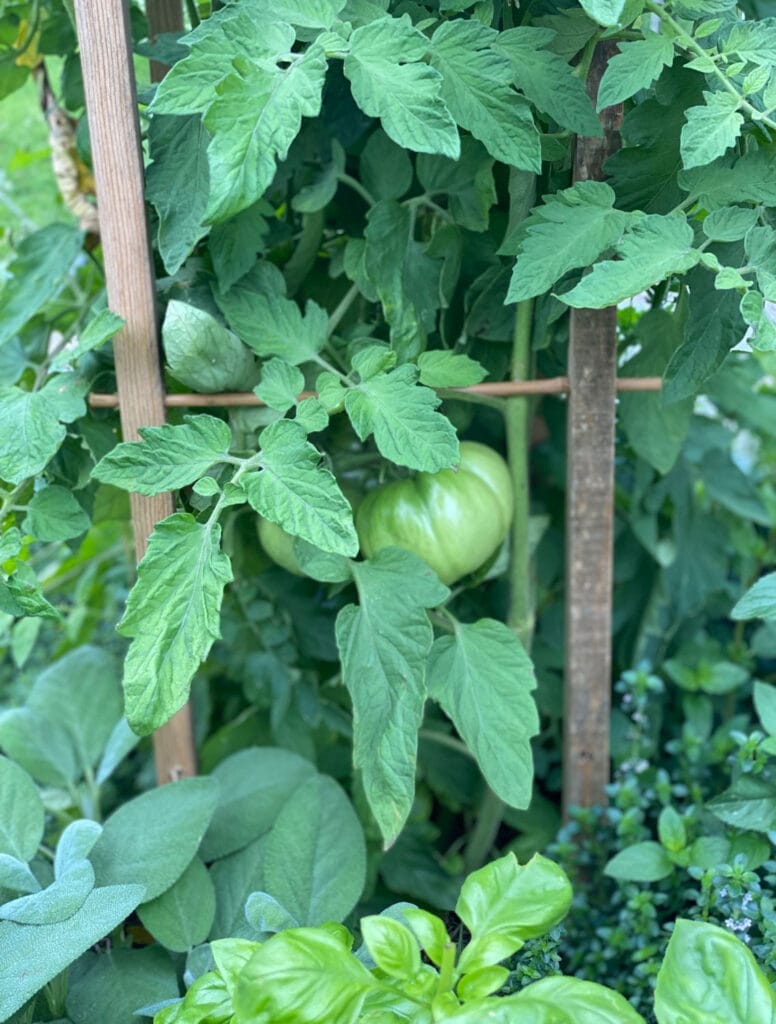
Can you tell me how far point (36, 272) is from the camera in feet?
2.57

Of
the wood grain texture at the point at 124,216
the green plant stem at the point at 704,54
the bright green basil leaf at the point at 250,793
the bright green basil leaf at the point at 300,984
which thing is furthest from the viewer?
the bright green basil leaf at the point at 250,793

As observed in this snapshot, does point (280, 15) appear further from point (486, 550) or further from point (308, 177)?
point (486, 550)

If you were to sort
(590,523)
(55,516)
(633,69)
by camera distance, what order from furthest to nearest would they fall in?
1. (590,523)
2. (55,516)
3. (633,69)

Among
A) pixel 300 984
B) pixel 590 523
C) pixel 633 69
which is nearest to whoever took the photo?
pixel 300 984

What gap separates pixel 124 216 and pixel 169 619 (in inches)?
11.4

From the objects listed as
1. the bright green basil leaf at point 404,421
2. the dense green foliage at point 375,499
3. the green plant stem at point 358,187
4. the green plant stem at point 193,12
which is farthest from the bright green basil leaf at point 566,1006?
the green plant stem at point 193,12

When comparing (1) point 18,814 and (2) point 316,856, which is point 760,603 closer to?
(2) point 316,856

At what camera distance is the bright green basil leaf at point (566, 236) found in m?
0.55

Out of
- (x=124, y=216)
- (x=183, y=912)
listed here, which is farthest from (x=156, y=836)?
(x=124, y=216)

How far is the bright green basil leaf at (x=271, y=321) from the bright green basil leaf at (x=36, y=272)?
0.19 m

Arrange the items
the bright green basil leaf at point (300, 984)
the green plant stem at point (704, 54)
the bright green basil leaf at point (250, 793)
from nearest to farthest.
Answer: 1. the bright green basil leaf at point (300, 984)
2. the green plant stem at point (704, 54)
3. the bright green basil leaf at point (250, 793)

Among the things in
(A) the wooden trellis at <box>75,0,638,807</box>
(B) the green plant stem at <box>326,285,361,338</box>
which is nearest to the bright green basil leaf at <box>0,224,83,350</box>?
(A) the wooden trellis at <box>75,0,638,807</box>

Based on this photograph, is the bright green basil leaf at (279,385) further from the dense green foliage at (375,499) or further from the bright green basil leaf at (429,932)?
the bright green basil leaf at (429,932)

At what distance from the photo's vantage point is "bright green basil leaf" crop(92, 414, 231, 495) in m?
0.55
